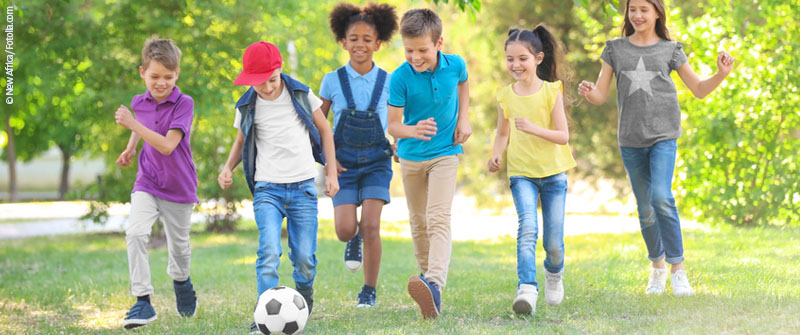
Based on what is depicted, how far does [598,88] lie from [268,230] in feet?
7.95

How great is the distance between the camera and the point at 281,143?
5590mm

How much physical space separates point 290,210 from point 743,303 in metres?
2.79

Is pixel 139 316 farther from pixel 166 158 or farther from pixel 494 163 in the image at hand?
pixel 494 163

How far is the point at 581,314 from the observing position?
5.51 metres

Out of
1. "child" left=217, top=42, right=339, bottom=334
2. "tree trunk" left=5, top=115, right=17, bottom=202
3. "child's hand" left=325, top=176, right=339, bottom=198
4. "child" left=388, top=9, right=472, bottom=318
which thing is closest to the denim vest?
"child" left=217, top=42, right=339, bottom=334

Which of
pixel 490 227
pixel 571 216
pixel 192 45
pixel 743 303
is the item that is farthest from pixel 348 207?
pixel 571 216

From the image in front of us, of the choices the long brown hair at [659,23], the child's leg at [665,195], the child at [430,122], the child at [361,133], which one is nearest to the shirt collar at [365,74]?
the child at [361,133]

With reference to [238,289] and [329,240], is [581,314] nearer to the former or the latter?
[238,289]

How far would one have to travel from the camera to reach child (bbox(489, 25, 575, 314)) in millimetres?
5660

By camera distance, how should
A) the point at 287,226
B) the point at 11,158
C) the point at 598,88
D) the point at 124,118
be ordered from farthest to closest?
the point at 11,158, the point at 598,88, the point at 287,226, the point at 124,118

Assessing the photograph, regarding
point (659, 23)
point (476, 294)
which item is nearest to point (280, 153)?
point (476, 294)

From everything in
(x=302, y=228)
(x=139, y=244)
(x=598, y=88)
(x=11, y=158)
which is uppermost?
(x=598, y=88)

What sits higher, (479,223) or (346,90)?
(346,90)

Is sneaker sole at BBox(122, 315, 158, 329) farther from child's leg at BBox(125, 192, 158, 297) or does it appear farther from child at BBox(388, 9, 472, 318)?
child at BBox(388, 9, 472, 318)
